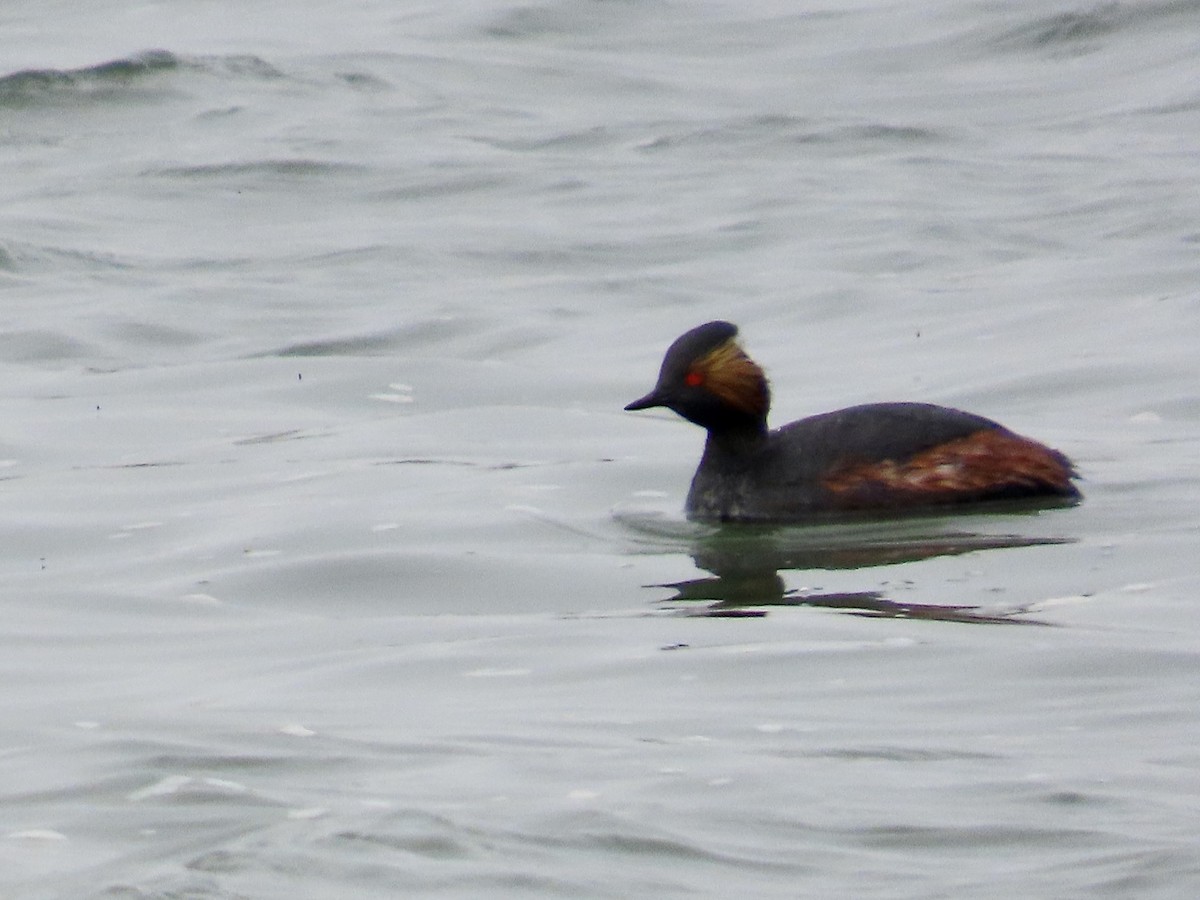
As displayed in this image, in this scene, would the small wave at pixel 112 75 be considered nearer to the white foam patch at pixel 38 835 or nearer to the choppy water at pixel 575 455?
the choppy water at pixel 575 455

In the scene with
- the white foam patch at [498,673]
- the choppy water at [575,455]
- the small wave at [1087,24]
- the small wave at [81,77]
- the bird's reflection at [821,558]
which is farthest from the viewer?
the small wave at [1087,24]

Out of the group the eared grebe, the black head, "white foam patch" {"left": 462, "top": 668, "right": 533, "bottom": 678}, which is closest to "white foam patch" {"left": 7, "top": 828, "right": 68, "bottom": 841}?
"white foam patch" {"left": 462, "top": 668, "right": 533, "bottom": 678}

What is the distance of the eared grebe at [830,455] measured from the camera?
31.2 feet

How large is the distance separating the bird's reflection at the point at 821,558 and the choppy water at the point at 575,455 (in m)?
0.03

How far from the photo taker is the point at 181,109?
2442 cm

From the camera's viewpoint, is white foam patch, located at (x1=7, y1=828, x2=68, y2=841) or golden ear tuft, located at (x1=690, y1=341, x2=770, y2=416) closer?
white foam patch, located at (x1=7, y1=828, x2=68, y2=841)

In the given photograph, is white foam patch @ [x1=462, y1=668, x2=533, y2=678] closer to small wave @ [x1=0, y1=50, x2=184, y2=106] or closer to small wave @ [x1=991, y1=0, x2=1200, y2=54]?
small wave @ [x1=0, y1=50, x2=184, y2=106]

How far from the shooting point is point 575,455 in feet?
37.0

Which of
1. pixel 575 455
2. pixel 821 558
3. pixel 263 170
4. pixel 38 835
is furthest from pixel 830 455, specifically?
pixel 263 170

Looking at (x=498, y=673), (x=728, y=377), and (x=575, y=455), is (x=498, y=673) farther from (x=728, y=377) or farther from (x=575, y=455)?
(x=575, y=455)

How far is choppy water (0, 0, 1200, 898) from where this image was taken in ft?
18.5

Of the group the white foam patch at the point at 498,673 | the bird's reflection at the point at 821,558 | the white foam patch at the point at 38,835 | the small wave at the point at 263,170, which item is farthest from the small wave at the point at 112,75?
the white foam patch at the point at 38,835

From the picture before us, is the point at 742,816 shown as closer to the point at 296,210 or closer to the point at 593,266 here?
the point at 593,266

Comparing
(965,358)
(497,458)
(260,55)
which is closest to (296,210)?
(260,55)
